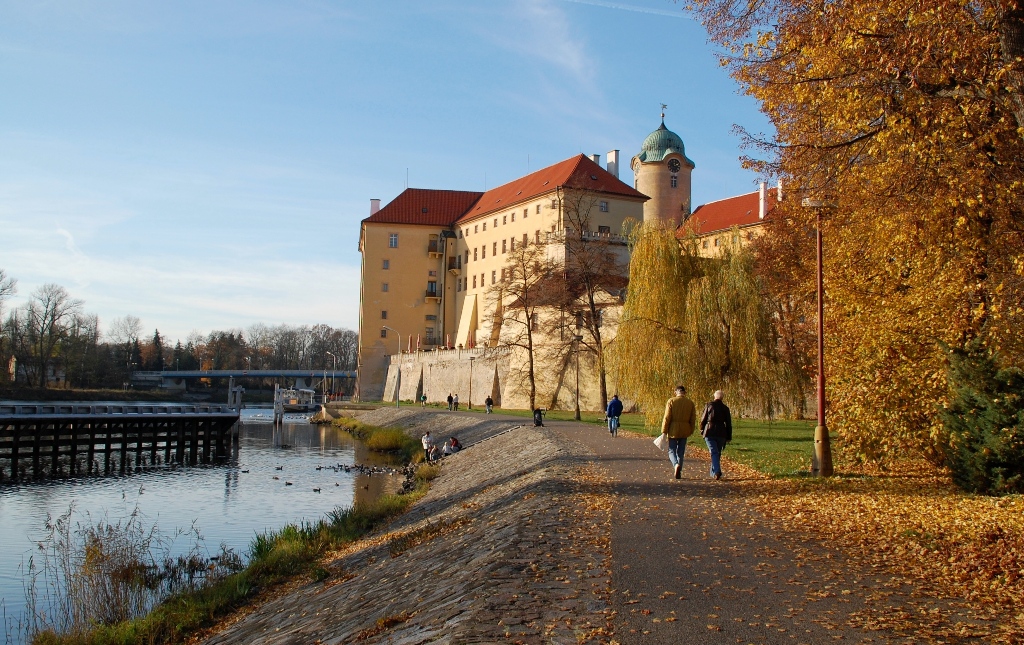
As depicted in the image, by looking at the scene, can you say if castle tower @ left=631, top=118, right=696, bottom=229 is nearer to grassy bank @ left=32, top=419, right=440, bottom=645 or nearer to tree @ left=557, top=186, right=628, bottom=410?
tree @ left=557, top=186, right=628, bottom=410

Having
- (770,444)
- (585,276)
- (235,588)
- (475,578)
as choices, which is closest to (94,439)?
(585,276)

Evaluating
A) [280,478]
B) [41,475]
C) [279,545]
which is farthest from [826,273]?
[41,475]

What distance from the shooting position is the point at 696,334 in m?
27.4

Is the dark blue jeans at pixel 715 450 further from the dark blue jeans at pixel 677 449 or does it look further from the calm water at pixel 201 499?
the calm water at pixel 201 499

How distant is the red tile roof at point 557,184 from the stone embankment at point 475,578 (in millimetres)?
54193

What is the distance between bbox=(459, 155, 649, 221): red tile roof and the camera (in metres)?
75.4

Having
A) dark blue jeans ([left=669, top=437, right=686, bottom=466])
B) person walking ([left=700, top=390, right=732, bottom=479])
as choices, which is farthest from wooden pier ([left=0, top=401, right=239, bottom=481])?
person walking ([left=700, top=390, right=732, bottom=479])

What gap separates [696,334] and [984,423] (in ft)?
50.4

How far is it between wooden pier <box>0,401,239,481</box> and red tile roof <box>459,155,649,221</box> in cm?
3332

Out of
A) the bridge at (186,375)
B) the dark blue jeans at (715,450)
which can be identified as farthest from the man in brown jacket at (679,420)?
the bridge at (186,375)

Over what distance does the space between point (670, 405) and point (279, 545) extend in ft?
26.8

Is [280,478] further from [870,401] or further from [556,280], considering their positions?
[870,401]

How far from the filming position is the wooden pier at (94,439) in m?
39.3

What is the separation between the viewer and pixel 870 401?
49.8 feet
